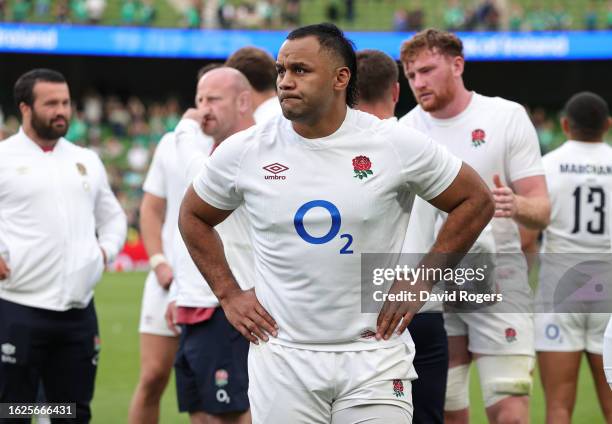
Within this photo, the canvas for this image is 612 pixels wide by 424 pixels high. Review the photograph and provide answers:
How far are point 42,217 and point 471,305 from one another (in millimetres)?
2645

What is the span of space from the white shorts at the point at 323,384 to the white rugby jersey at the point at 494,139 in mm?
2118

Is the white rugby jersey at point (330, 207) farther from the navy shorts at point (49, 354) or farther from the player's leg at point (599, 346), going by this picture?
the player's leg at point (599, 346)

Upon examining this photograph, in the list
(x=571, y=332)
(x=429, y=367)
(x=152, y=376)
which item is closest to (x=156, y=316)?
(x=152, y=376)

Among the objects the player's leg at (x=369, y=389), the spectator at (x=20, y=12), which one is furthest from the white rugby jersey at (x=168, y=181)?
the spectator at (x=20, y=12)

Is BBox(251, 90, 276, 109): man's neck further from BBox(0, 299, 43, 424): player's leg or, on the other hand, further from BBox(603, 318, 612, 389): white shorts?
BBox(603, 318, 612, 389): white shorts

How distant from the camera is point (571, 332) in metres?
6.91

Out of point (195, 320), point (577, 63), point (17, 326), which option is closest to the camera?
point (195, 320)

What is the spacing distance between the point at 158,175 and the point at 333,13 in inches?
1106

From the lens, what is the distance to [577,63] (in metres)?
36.4

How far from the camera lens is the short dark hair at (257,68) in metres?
6.56

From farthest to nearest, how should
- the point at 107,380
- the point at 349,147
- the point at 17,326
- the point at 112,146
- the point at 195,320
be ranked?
the point at 112,146 → the point at 107,380 → the point at 17,326 → the point at 195,320 → the point at 349,147

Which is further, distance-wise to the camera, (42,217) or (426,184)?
(42,217)

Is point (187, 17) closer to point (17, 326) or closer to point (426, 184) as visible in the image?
point (17, 326)

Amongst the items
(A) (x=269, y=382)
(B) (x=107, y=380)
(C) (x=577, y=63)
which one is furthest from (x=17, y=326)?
(C) (x=577, y=63)
